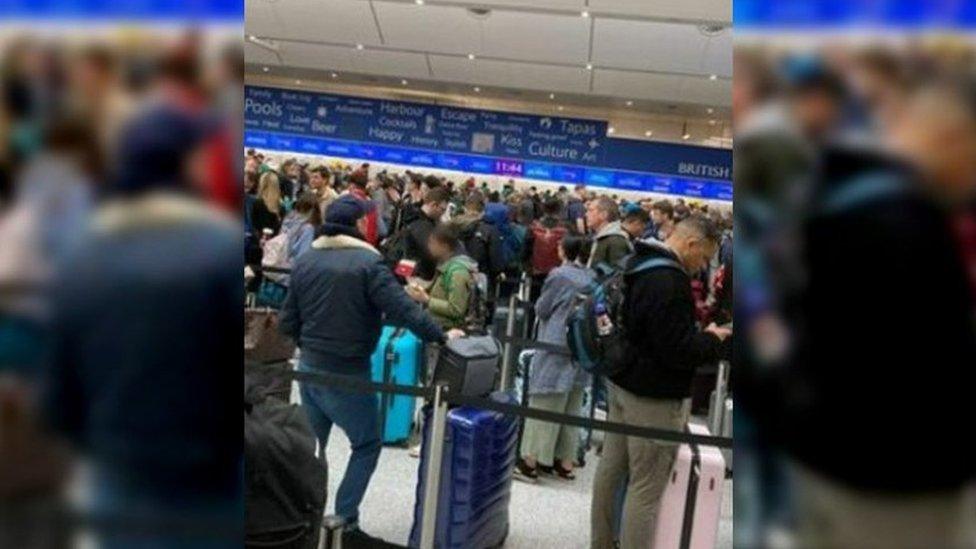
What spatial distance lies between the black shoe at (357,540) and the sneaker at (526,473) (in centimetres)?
163

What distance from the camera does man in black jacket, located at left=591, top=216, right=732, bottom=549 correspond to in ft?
9.57

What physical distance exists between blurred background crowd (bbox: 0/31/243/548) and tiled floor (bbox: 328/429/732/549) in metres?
3.74

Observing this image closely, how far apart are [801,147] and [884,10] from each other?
6 cm

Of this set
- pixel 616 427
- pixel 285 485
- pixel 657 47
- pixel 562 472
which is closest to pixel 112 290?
pixel 285 485

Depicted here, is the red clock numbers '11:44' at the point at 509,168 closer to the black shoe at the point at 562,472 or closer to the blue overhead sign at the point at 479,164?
the blue overhead sign at the point at 479,164

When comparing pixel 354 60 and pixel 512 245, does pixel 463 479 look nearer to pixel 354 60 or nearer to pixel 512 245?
pixel 512 245

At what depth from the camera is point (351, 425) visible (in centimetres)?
364

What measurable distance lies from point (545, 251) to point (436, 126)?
362 inches

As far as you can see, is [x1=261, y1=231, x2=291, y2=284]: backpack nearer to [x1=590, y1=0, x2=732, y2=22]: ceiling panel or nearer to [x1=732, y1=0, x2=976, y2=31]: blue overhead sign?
[x1=590, y1=0, x2=732, y2=22]: ceiling panel

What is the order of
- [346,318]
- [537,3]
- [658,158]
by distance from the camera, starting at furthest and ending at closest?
[658,158]
[537,3]
[346,318]

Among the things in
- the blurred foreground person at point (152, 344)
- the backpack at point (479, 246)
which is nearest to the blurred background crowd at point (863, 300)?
the blurred foreground person at point (152, 344)

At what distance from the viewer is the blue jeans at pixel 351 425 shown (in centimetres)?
360

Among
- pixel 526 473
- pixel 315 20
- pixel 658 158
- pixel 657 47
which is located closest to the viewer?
pixel 526 473

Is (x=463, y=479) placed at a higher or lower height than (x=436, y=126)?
lower
